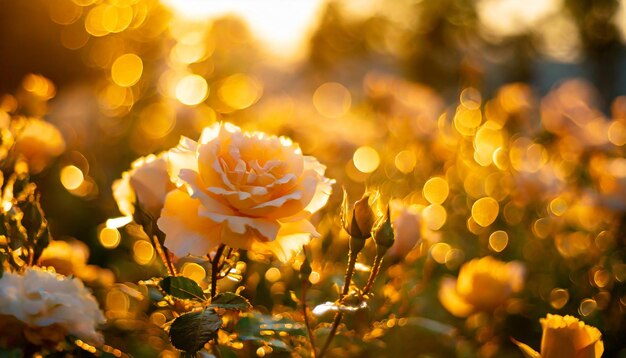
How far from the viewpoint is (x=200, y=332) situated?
60 centimetres

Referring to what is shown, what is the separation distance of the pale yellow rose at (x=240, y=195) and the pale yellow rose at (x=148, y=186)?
58 millimetres

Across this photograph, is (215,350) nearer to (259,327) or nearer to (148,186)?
(259,327)

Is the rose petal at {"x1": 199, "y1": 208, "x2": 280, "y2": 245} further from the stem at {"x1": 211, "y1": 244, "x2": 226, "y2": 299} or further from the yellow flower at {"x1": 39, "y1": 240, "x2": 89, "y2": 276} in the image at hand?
the yellow flower at {"x1": 39, "y1": 240, "x2": 89, "y2": 276}

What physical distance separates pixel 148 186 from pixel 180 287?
0.47ft

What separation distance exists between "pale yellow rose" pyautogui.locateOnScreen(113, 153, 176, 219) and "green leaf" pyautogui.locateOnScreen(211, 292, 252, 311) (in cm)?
14

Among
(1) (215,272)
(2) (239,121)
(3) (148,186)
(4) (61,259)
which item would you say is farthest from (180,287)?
(2) (239,121)

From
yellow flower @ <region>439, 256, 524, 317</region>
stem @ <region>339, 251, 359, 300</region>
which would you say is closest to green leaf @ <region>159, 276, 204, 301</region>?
stem @ <region>339, 251, 359, 300</region>

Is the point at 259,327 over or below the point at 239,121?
over

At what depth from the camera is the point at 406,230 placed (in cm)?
89

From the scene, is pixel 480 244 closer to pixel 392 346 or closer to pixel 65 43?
pixel 392 346

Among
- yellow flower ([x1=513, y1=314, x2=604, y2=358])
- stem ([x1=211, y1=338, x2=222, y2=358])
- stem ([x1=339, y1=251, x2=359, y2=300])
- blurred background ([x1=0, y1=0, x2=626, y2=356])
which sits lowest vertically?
blurred background ([x1=0, y1=0, x2=626, y2=356])

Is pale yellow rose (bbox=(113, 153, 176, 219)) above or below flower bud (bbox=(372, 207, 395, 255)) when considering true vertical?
above

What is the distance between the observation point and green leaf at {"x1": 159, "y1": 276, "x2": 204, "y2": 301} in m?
0.63

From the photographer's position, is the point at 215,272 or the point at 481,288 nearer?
the point at 215,272
